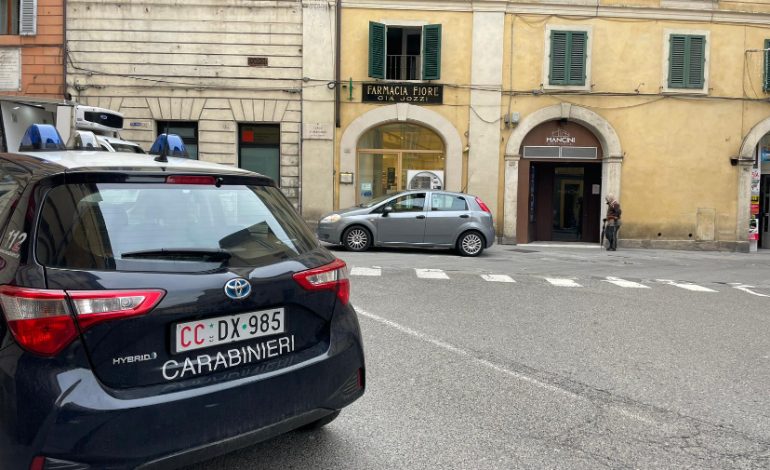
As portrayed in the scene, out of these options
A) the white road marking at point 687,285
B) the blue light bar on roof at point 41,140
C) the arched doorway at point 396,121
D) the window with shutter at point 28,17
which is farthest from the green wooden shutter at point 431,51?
the blue light bar on roof at point 41,140

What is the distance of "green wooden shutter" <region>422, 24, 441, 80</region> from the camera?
16.9 metres

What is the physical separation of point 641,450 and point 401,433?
139 centimetres

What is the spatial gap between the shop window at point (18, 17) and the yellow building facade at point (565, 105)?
8640mm

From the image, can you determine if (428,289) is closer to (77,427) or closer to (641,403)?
(641,403)

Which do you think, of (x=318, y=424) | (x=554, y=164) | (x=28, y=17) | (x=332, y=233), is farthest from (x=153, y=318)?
(x=554, y=164)

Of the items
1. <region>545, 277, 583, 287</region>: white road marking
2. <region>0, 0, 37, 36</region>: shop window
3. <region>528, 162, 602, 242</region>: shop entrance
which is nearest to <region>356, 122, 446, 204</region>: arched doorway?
<region>528, 162, 602, 242</region>: shop entrance

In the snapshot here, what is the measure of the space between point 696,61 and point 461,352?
15.9 m

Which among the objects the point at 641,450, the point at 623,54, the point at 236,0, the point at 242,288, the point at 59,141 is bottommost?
the point at 641,450

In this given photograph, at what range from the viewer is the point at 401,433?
A: 3.58 meters

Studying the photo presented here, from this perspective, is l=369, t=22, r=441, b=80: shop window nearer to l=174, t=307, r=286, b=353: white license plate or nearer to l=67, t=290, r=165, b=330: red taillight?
l=174, t=307, r=286, b=353: white license plate

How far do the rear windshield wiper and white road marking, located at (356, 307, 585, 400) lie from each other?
2846mm

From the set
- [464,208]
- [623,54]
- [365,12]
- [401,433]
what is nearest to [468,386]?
[401,433]

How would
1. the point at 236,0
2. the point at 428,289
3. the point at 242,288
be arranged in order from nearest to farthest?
1. the point at 242,288
2. the point at 428,289
3. the point at 236,0

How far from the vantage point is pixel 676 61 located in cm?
1741
